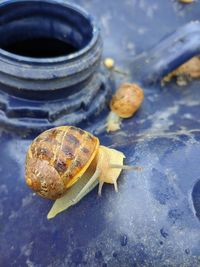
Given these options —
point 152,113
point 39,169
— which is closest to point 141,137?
point 152,113

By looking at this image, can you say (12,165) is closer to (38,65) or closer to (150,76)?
(38,65)

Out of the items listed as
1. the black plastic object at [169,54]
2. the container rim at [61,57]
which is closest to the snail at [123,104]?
the black plastic object at [169,54]

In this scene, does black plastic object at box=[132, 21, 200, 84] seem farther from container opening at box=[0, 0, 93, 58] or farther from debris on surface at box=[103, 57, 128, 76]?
container opening at box=[0, 0, 93, 58]

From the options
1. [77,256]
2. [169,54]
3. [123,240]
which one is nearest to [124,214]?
[123,240]

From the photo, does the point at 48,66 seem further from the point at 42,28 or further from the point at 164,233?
the point at 164,233

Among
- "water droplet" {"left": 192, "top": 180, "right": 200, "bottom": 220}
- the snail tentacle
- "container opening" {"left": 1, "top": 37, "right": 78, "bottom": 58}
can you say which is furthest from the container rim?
"water droplet" {"left": 192, "top": 180, "right": 200, "bottom": 220}
